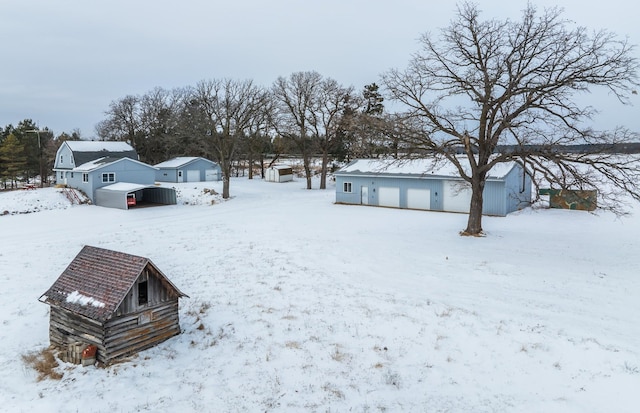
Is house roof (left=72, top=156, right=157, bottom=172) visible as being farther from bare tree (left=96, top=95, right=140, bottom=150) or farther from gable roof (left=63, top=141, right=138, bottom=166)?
bare tree (left=96, top=95, right=140, bottom=150)

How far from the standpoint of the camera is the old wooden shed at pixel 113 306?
29.1 feet

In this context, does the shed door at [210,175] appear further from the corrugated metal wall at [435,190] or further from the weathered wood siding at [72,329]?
the weathered wood siding at [72,329]

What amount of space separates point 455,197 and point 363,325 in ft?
70.9

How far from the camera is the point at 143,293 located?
31.1ft

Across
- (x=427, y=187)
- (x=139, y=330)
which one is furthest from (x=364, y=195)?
(x=139, y=330)

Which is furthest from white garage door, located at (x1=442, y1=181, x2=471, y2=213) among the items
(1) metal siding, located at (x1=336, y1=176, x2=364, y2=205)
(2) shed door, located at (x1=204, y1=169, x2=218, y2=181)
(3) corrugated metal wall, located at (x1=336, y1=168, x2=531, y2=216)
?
(2) shed door, located at (x1=204, y1=169, x2=218, y2=181)

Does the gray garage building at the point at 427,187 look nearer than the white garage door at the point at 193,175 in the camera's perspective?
Yes

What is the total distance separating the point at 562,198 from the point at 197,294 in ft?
91.6

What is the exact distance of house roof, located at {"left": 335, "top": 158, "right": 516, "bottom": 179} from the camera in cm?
2830

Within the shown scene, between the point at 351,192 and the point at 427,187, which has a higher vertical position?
the point at 427,187

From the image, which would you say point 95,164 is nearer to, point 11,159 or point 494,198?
point 11,159

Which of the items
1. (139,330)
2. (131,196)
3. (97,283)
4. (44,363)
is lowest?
(44,363)

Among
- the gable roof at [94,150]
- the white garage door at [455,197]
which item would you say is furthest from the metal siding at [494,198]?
the gable roof at [94,150]

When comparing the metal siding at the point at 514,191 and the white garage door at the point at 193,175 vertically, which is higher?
the white garage door at the point at 193,175
